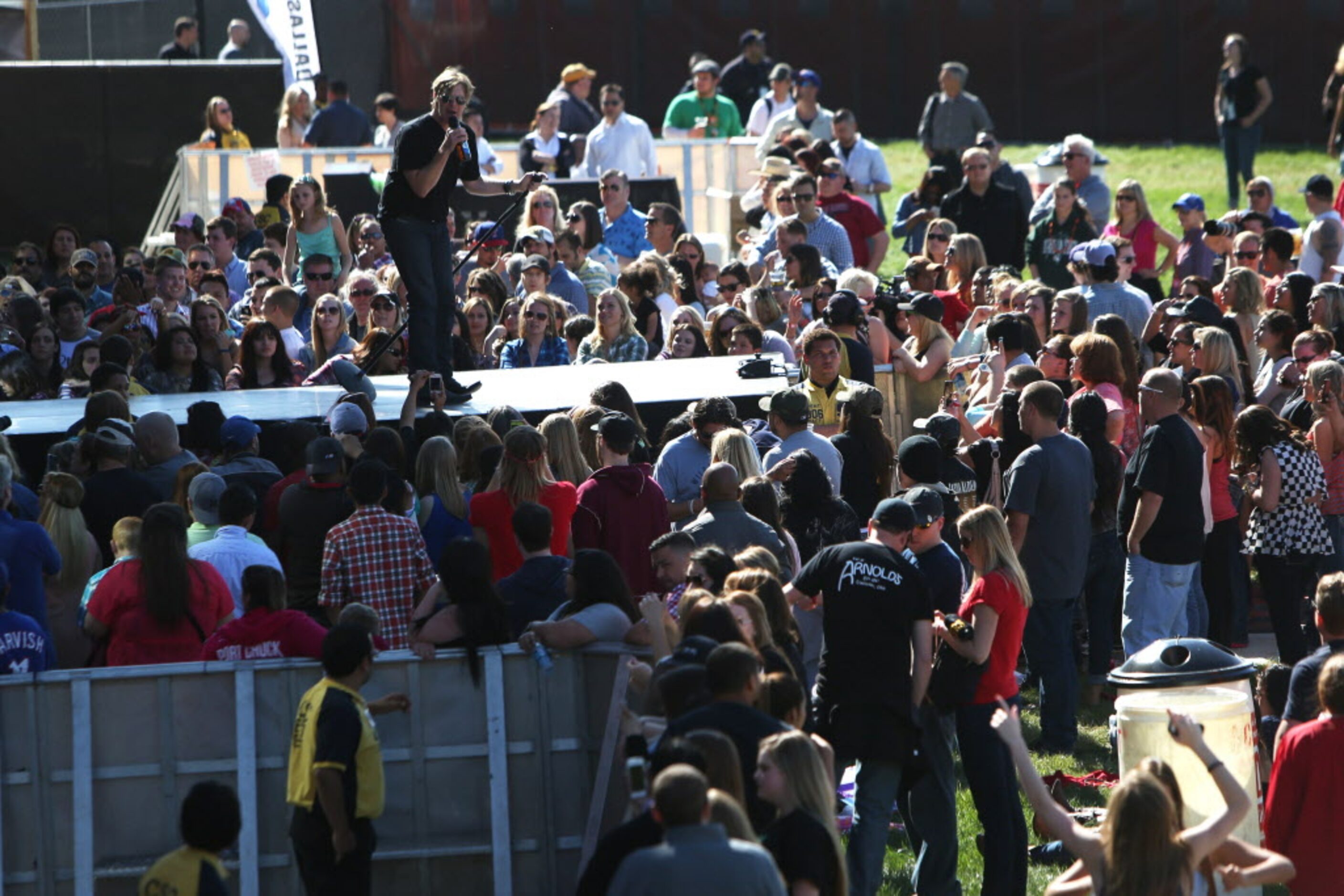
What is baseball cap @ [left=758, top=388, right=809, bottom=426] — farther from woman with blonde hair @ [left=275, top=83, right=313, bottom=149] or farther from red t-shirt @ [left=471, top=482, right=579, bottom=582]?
woman with blonde hair @ [left=275, top=83, right=313, bottom=149]

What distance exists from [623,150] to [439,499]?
37.9ft

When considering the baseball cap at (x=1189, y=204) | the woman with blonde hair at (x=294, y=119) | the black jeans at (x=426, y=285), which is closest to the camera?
the black jeans at (x=426, y=285)

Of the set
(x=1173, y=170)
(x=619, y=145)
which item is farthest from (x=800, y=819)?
(x=1173, y=170)

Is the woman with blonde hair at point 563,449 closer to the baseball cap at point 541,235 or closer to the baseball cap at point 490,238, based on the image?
the baseball cap at point 490,238

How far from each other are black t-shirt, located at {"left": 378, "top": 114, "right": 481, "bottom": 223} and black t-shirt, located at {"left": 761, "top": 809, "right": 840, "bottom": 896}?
17.8ft

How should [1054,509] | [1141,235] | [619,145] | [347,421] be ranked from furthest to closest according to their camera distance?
1. [619,145]
2. [1141,235]
3. [347,421]
4. [1054,509]

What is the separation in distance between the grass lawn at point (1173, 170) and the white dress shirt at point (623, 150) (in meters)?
3.93

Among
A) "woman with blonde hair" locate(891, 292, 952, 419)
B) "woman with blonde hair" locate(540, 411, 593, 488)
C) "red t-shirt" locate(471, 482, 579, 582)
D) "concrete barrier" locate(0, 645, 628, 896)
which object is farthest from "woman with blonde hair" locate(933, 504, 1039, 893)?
"woman with blonde hair" locate(891, 292, 952, 419)

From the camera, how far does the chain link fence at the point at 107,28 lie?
2816 cm

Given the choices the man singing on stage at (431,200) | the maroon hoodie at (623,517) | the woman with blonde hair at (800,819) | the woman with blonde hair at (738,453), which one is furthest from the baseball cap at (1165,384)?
the woman with blonde hair at (800,819)

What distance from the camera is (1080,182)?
1630cm

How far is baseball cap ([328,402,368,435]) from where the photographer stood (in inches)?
369

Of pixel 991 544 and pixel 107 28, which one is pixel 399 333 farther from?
pixel 107 28

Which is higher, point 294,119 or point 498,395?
point 294,119
